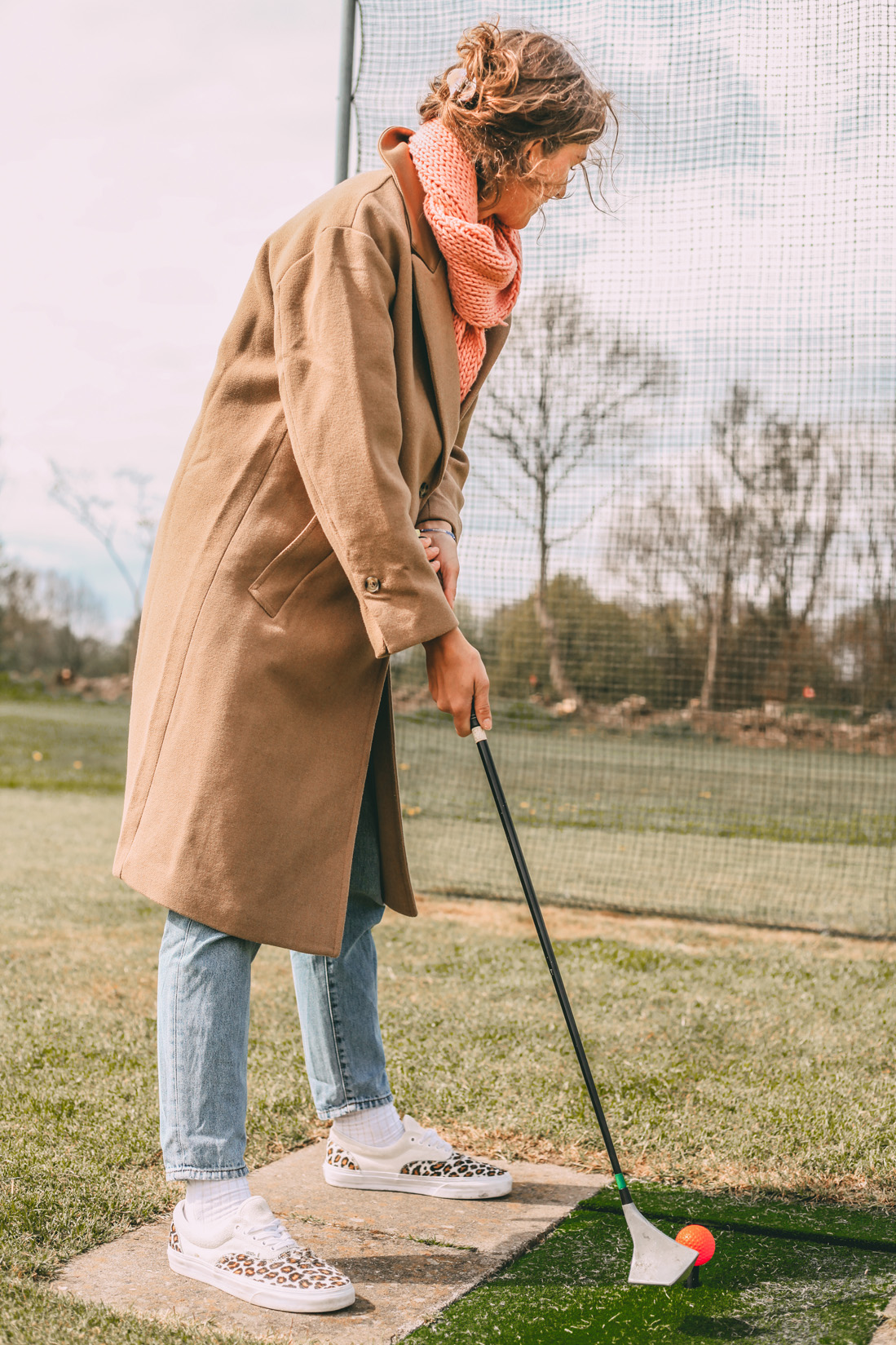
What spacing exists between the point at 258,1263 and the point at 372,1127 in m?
0.38

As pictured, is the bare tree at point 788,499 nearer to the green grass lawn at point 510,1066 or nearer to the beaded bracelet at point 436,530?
the green grass lawn at point 510,1066

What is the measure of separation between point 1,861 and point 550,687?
2.89 meters

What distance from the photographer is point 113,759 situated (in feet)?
42.2

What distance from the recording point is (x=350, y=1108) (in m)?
1.75

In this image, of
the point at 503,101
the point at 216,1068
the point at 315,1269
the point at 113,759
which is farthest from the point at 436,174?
the point at 113,759

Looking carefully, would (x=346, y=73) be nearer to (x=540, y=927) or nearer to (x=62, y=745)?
(x=540, y=927)

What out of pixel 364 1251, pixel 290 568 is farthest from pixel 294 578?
pixel 364 1251

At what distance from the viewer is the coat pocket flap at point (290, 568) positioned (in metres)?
1.46

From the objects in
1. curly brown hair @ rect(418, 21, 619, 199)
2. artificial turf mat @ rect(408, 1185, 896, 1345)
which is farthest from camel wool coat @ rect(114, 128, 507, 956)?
artificial turf mat @ rect(408, 1185, 896, 1345)

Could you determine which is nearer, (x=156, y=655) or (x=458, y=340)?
(x=156, y=655)

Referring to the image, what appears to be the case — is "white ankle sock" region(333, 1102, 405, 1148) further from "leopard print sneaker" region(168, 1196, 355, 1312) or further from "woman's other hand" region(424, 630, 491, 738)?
"woman's other hand" region(424, 630, 491, 738)

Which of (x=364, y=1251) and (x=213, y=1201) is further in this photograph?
(x=364, y=1251)

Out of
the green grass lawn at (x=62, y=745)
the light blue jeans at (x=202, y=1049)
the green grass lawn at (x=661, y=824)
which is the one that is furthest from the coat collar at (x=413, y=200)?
the green grass lawn at (x=62, y=745)

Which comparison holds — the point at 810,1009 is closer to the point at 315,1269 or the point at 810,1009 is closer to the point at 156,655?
the point at 315,1269
